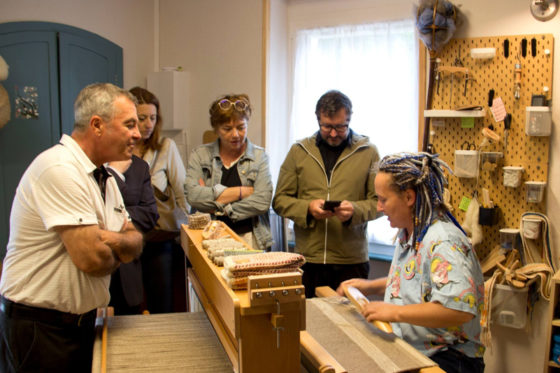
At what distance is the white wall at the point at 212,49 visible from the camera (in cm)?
413

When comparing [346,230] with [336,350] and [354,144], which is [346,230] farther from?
[336,350]

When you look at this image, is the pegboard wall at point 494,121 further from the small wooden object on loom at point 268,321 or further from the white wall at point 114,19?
the white wall at point 114,19

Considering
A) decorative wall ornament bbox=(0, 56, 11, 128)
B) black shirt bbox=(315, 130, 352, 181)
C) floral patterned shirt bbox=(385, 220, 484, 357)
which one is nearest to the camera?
floral patterned shirt bbox=(385, 220, 484, 357)

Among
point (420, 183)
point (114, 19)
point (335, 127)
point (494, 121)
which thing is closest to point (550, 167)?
point (494, 121)

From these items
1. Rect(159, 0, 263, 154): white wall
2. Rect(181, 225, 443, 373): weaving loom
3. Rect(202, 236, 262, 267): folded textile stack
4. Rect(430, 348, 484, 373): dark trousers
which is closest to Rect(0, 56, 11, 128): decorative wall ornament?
Rect(159, 0, 263, 154): white wall

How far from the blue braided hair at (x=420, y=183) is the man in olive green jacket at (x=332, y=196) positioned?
3.27 ft

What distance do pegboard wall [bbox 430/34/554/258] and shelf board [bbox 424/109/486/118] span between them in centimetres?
7

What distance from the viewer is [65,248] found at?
1.62 m

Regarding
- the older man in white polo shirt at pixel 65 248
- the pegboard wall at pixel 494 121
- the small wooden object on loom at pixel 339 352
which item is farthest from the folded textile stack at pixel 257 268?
the pegboard wall at pixel 494 121

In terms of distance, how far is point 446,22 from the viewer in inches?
113

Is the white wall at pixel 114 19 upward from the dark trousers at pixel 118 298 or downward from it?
upward

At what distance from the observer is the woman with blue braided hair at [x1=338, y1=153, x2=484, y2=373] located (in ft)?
4.88

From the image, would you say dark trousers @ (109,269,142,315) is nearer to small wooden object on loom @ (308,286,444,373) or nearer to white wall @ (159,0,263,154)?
small wooden object on loom @ (308,286,444,373)

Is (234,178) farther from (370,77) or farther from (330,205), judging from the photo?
(370,77)
